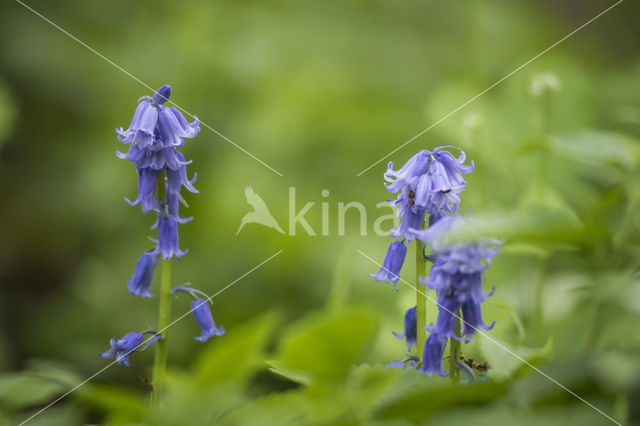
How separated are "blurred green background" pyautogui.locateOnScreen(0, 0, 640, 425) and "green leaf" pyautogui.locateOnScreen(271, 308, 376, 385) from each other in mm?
752

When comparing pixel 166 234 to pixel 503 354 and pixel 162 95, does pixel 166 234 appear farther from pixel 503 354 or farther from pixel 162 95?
pixel 503 354

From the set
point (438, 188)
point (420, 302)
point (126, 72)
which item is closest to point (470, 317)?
point (420, 302)

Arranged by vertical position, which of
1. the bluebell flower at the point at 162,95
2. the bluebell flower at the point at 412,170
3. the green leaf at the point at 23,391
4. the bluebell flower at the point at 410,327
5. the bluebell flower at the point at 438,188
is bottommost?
the green leaf at the point at 23,391

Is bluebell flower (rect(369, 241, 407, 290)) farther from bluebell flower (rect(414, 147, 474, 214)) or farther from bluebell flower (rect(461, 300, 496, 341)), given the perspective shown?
bluebell flower (rect(461, 300, 496, 341))

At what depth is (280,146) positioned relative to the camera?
4.52 metres

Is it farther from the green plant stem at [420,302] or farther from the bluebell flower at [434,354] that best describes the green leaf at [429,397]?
the green plant stem at [420,302]

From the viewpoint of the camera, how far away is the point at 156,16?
5.16 meters

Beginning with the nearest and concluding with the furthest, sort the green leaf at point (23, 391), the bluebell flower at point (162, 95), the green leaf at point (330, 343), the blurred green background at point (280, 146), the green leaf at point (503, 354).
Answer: the green leaf at point (330, 343)
the green leaf at point (23, 391)
the green leaf at point (503, 354)
the bluebell flower at point (162, 95)
the blurred green background at point (280, 146)

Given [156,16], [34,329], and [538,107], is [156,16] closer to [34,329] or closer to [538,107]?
[34,329]

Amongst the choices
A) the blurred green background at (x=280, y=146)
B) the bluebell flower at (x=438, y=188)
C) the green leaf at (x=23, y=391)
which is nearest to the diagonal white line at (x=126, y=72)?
the blurred green background at (x=280, y=146)

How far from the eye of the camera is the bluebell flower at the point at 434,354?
133cm

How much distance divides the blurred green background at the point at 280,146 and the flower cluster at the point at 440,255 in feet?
0.86

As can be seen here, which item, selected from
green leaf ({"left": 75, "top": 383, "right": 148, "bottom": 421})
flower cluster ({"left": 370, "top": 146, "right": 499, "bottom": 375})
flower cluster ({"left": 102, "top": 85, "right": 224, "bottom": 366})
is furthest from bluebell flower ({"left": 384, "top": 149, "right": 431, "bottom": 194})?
green leaf ({"left": 75, "top": 383, "right": 148, "bottom": 421})

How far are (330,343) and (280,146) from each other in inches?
147
